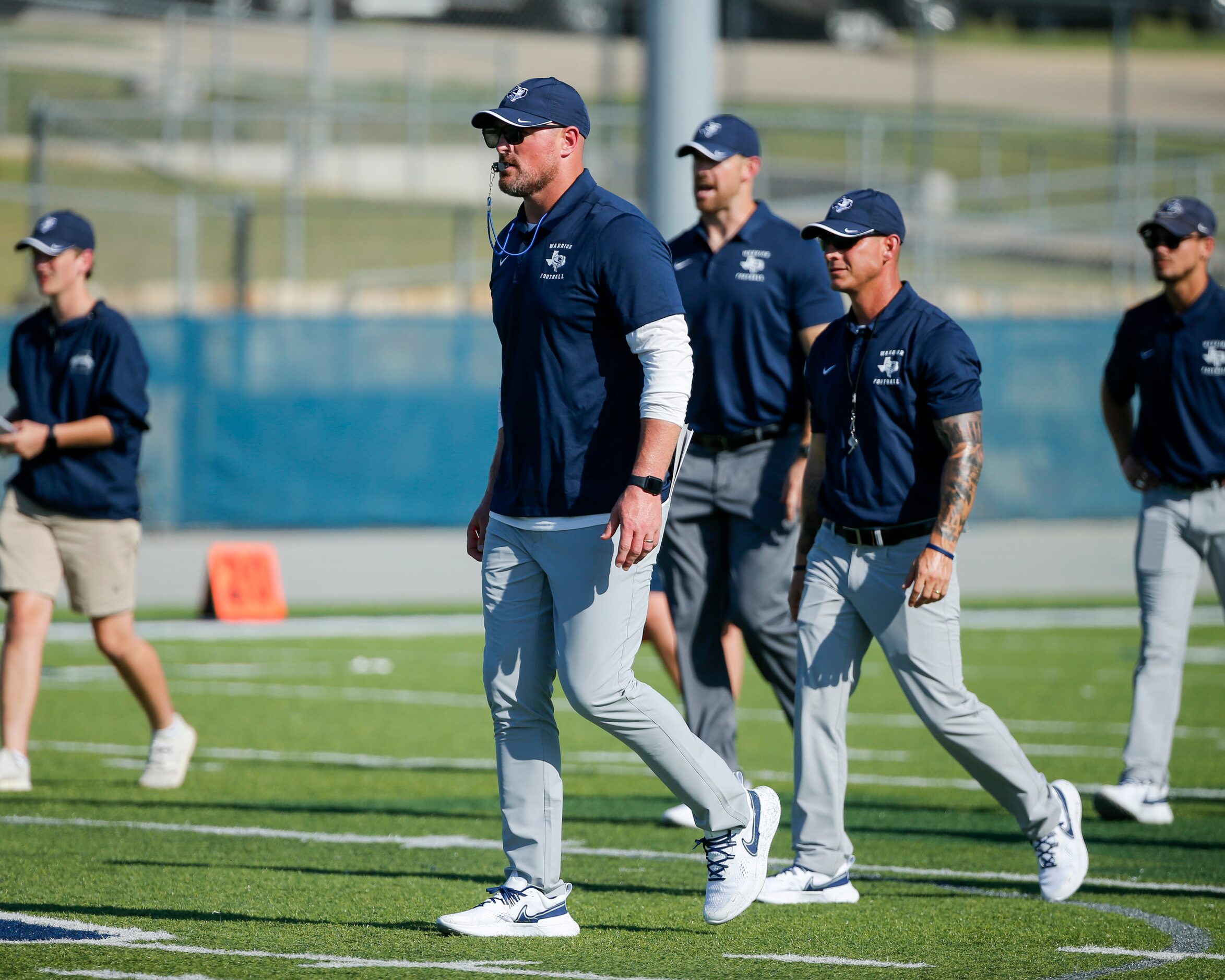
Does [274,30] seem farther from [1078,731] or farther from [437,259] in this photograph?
[1078,731]

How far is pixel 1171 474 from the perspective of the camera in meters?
7.86

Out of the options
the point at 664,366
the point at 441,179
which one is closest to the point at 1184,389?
the point at 664,366

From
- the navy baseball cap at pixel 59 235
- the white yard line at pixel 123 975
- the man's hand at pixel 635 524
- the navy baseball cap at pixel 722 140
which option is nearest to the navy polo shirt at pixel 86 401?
the navy baseball cap at pixel 59 235

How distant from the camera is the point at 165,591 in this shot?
16344 mm

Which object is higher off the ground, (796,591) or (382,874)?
(796,591)

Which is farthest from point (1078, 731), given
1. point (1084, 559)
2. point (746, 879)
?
point (1084, 559)

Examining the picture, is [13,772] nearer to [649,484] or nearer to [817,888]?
[817,888]

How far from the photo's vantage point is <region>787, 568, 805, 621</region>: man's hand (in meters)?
6.36

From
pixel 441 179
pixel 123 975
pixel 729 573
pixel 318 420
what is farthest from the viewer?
pixel 441 179

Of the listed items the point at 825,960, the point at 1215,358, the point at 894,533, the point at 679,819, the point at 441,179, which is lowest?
the point at 679,819

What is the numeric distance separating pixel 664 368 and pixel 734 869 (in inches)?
57.2

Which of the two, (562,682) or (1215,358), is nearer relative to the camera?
(562,682)

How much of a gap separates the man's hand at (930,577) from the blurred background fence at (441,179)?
662 cm

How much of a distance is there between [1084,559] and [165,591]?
8576mm
